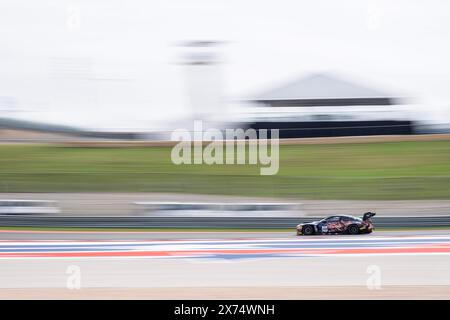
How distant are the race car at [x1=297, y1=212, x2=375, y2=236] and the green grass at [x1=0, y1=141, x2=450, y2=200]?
2742 mm

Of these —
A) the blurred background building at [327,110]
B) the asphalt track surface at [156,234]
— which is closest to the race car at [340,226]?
the asphalt track surface at [156,234]

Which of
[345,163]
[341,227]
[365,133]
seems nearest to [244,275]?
[341,227]

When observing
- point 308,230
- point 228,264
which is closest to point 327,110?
point 308,230

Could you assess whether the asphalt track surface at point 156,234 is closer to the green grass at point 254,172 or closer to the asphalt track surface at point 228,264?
the asphalt track surface at point 228,264

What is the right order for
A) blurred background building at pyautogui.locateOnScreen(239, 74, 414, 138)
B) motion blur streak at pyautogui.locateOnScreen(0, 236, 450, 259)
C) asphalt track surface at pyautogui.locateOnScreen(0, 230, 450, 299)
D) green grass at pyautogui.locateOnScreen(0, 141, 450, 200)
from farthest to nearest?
blurred background building at pyautogui.locateOnScreen(239, 74, 414, 138) → green grass at pyautogui.locateOnScreen(0, 141, 450, 200) → motion blur streak at pyautogui.locateOnScreen(0, 236, 450, 259) → asphalt track surface at pyautogui.locateOnScreen(0, 230, 450, 299)

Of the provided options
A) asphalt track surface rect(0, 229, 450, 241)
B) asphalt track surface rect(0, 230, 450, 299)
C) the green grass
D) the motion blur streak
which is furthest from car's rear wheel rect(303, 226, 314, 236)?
the green grass

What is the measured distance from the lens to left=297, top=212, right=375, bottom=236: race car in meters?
11.3

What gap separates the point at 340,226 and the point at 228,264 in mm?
3683

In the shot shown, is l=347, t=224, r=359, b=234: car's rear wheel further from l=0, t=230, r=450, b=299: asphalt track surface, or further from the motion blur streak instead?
the motion blur streak

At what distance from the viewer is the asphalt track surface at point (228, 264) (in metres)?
6.92

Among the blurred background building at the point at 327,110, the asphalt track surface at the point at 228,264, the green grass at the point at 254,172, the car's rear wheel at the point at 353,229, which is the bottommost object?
the asphalt track surface at the point at 228,264

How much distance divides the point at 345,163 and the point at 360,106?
15.0 ft

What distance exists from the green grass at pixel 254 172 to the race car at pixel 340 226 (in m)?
2.74
